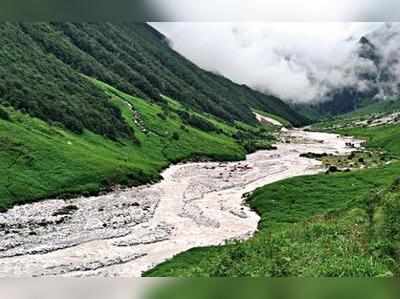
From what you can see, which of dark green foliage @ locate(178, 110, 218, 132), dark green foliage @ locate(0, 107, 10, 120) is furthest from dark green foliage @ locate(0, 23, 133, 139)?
dark green foliage @ locate(178, 110, 218, 132)

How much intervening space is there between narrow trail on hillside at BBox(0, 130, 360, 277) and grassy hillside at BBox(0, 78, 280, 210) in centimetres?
255

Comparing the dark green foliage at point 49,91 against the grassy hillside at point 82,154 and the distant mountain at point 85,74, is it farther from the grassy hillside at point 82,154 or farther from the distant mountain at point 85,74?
the grassy hillside at point 82,154

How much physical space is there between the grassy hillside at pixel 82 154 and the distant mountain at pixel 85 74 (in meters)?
3.30

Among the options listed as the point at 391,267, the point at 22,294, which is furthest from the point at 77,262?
the point at 22,294

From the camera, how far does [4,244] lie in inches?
1209

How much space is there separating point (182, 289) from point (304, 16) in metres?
1.55

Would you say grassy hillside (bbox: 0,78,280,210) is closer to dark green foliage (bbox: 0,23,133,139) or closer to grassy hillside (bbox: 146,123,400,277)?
dark green foliage (bbox: 0,23,133,139)

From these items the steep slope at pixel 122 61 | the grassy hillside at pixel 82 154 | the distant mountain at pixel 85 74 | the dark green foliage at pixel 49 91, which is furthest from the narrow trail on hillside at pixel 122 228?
the steep slope at pixel 122 61

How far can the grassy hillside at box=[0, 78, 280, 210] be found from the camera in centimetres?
4762

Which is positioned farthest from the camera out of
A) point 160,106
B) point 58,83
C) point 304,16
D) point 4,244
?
point 160,106

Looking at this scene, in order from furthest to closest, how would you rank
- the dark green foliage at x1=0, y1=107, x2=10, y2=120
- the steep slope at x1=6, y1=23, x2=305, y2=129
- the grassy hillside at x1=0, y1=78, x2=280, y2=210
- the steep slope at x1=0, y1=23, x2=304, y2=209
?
the steep slope at x1=6, y1=23, x2=305, y2=129
the dark green foliage at x1=0, y1=107, x2=10, y2=120
the steep slope at x1=0, y1=23, x2=304, y2=209
the grassy hillside at x1=0, y1=78, x2=280, y2=210

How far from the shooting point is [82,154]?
192ft

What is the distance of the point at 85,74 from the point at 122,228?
246ft

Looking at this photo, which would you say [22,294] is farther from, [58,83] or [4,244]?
[58,83]
